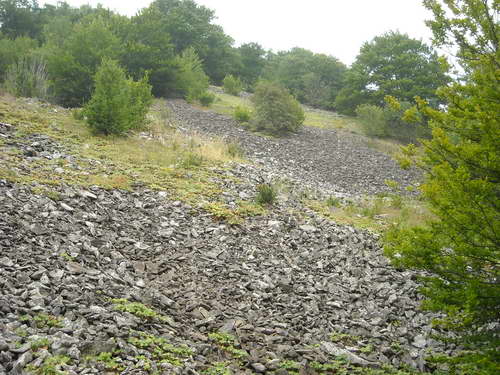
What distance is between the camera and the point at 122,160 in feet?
32.9

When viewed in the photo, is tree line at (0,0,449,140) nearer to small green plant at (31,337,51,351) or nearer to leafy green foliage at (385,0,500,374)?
leafy green foliage at (385,0,500,374)

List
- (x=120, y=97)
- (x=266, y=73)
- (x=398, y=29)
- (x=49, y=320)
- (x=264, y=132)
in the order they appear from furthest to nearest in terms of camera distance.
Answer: (x=266, y=73)
(x=398, y=29)
(x=264, y=132)
(x=120, y=97)
(x=49, y=320)

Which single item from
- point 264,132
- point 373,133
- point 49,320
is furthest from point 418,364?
point 373,133

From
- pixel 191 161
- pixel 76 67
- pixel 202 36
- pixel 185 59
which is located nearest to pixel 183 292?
pixel 191 161

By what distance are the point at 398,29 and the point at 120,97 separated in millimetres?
33706

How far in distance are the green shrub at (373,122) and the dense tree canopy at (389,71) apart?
24.2 ft

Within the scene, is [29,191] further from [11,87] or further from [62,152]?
[11,87]

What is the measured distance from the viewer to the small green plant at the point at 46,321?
3492 mm

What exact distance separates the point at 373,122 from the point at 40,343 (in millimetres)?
24427

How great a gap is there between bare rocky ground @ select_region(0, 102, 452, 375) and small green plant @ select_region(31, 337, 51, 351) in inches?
0.6

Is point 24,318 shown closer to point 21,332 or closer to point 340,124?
point 21,332

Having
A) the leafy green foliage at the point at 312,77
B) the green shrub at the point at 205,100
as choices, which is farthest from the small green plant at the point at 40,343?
the leafy green foliage at the point at 312,77

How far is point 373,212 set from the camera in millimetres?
10164

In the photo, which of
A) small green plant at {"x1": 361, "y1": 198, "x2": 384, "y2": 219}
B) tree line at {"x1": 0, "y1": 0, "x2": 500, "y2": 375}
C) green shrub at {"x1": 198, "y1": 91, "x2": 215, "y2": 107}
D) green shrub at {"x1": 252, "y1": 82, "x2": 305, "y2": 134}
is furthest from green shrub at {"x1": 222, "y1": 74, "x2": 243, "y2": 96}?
small green plant at {"x1": 361, "y1": 198, "x2": 384, "y2": 219}
